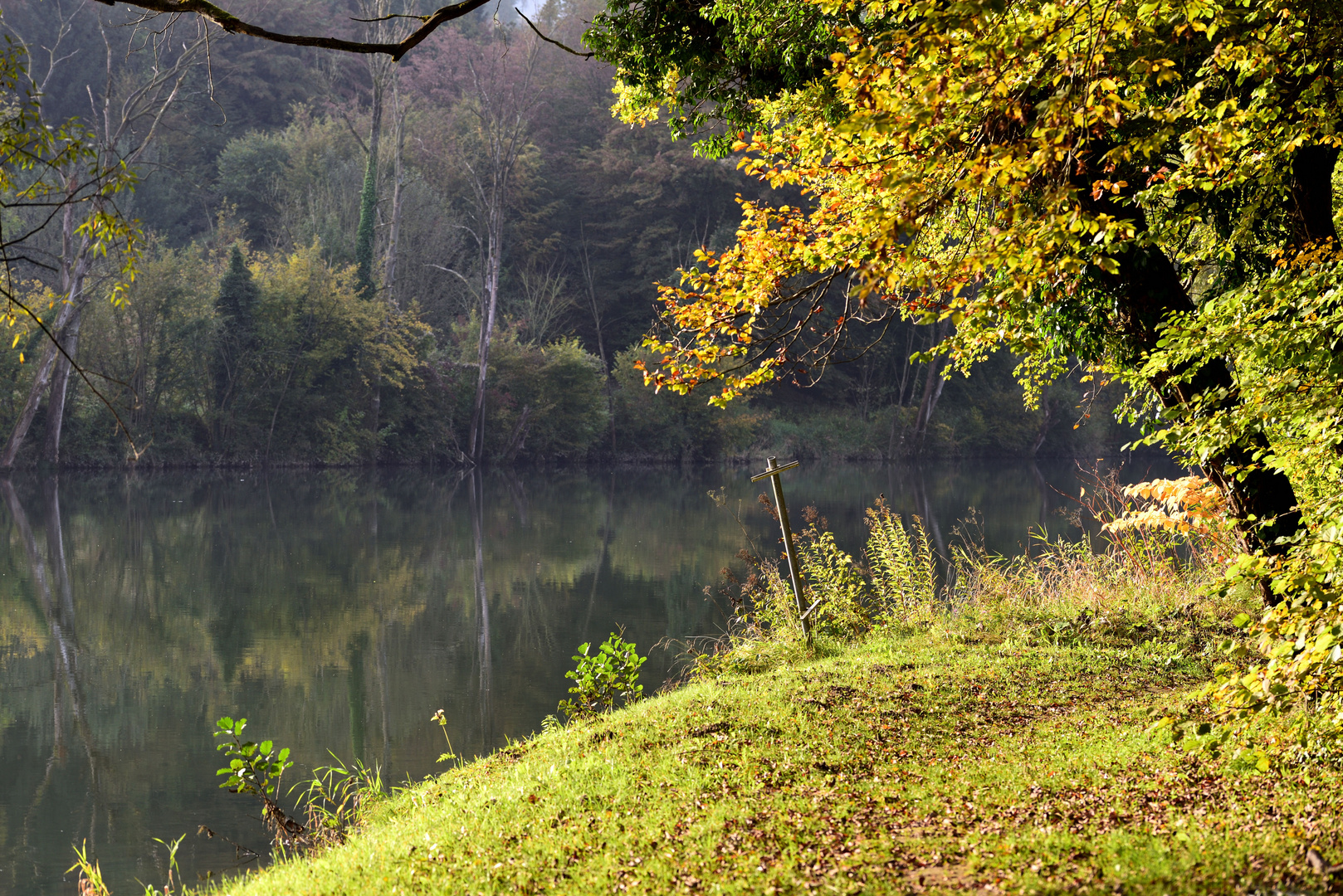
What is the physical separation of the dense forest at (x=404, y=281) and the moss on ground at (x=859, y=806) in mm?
27786

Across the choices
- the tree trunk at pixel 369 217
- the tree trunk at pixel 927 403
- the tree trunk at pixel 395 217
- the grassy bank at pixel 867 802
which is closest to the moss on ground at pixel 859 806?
the grassy bank at pixel 867 802

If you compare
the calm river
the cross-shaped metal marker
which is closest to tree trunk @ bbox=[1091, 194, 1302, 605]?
the cross-shaped metal marker

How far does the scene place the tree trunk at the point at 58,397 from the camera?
30641 millimetres

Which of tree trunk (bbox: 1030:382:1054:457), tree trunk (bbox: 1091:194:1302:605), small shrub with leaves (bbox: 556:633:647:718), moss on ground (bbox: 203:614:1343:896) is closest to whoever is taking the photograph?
moss on ground (bbox: 203:614:1343:896)

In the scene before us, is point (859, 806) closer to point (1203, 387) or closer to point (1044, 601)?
point (1203, 387)

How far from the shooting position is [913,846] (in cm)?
419

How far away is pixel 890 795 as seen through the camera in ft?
16.3

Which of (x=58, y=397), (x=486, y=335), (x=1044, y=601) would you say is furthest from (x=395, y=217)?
(x=1044, y=601)

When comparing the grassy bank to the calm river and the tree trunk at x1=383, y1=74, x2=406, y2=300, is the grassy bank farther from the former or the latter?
the tree trunk at x1=383, y1=74, x2=406, y2=300

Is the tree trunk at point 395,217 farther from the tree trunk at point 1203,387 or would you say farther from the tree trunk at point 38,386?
the tree trunk at point 1203,387

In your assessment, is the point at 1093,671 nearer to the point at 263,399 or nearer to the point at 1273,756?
the point at 1273,756

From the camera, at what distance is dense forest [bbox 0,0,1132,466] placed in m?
34.0

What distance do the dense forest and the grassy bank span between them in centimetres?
2776

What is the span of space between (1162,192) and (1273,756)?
3.18 metres
